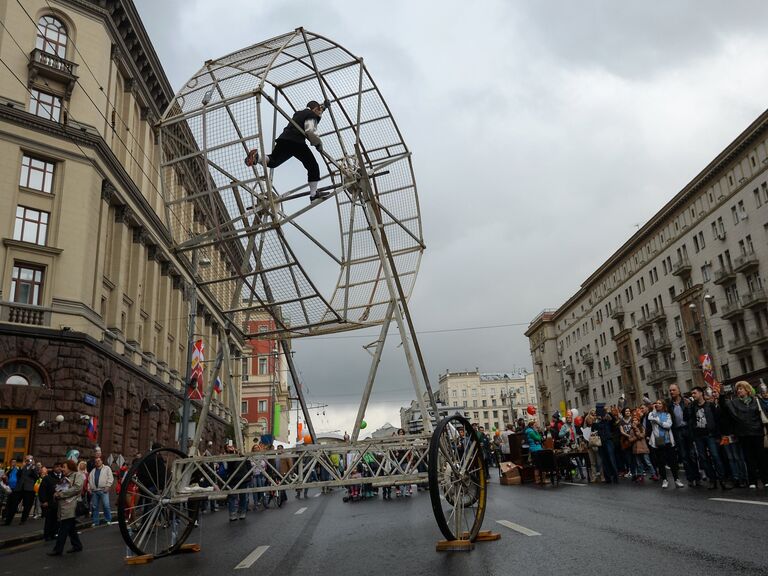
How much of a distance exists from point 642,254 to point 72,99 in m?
62.2

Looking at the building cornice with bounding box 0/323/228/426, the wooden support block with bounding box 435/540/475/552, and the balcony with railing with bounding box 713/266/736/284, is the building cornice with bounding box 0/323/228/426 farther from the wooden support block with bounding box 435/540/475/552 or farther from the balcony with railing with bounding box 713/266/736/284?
the balcony with railing with bounding box 713/266/736/284

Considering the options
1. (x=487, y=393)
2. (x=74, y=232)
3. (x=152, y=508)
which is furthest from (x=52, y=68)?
(x=487, y=393)

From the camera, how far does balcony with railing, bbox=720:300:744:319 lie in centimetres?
5517

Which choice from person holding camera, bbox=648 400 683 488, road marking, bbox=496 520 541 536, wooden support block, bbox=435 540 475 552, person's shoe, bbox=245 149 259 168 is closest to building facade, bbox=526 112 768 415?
person holding camera, bbox=648 400 683 488

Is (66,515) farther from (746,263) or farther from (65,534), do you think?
(746,263)

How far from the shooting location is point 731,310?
5616cm

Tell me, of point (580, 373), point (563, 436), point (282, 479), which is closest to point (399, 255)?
point (282, 479)

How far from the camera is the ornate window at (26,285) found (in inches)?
1082

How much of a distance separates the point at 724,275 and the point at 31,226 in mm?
52033

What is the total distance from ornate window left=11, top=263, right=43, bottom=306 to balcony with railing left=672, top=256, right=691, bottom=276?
55612 millimetres

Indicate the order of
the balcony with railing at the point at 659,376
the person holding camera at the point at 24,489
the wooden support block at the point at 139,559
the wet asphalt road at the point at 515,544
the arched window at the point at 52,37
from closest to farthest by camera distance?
1. the wet asphalt road at the point at 515,544
2. the wooden support block at the point at 139,559
3. the person holding camera at the point at 24,489
4. the arched window at the point at 52,37
5. the balcony with railing at the point at 659,376

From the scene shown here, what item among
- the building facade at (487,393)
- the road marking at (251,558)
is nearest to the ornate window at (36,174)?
the road marking at (251,558)

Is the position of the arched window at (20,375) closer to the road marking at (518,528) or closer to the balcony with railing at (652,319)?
the road marking at (518,528)

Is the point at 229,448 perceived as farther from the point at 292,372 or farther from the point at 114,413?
the point at 114,413
